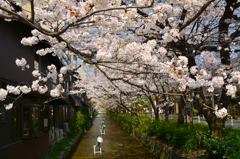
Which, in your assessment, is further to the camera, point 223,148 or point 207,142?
point 207,142

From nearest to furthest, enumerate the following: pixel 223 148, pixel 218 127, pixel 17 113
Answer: pixel 223 148 < pixel 218 127 < pixel 17 113

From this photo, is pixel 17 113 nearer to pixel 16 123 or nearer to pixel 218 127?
pixel 16 123

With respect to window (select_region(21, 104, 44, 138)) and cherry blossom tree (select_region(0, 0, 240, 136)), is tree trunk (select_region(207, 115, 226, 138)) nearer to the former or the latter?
cherry blossom tree (select_region(0, 0, 240, 136))

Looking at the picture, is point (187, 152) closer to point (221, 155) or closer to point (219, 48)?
point (221, 155)

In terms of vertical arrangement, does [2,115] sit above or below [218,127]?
above

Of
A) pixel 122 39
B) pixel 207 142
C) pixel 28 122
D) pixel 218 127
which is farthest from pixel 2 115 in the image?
pixel 218 127

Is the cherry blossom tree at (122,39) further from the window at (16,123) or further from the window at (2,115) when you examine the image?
the window at (16,123)

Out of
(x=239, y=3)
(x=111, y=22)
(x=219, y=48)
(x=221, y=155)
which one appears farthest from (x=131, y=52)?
(x=239, y=3)

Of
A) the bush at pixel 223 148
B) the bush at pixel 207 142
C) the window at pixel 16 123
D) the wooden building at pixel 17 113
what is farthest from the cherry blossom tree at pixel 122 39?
the window at pixel 16 123

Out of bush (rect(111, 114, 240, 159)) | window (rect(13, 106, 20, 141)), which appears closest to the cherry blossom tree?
bush (rect(111, 114, 240, 159))

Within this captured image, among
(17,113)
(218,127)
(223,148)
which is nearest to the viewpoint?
(223,148)

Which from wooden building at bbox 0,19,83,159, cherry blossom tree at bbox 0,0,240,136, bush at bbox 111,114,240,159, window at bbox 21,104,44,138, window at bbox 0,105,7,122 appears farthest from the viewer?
window at bbox 21,104,44,138

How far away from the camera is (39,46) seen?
37.6 ft

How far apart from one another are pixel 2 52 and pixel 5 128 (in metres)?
2.42
